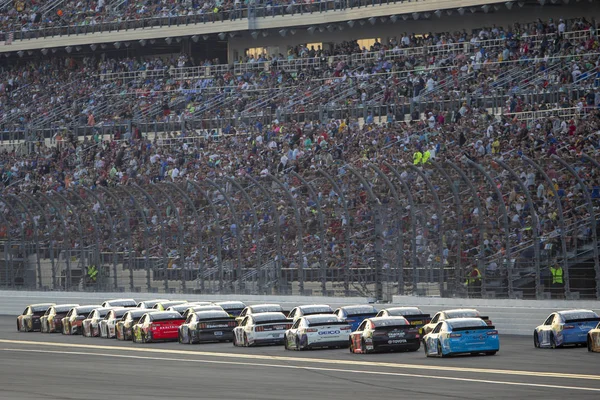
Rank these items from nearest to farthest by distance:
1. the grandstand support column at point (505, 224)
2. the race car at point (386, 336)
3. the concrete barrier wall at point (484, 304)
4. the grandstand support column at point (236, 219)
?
the race car at point (386, 336) < the concrete barrier wall at point (484, 304) < the grandstand support column at point (505, 224) < the grandstand support column at point (236, 219)

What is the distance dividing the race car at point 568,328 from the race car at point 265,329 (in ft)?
22.3

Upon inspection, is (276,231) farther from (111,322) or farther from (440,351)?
(440,351)

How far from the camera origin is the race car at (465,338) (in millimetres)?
26359

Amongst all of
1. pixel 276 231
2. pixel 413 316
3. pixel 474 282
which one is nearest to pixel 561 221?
pixel 474 282

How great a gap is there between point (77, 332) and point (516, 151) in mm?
13826

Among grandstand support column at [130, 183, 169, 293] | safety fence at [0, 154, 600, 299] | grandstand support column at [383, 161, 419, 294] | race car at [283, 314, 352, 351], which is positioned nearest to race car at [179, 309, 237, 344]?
race car at [283, 314, 352, 351]

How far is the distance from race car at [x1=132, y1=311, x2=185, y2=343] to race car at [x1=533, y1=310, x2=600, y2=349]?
420 inches

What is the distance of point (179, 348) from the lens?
3231 centimetres

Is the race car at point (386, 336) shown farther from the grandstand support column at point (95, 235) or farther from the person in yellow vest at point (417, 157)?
the grandstand support column at point (95, 235)

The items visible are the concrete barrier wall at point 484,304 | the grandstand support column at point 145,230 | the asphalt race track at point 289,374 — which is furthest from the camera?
the grandstand support column at point 145,230

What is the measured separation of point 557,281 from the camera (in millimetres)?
30438

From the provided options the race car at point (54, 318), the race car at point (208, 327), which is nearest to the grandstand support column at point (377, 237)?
the race car at point (208, 327)

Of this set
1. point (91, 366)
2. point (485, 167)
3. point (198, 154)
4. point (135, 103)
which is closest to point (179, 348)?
point (91, 366)

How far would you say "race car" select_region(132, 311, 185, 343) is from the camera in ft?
113
